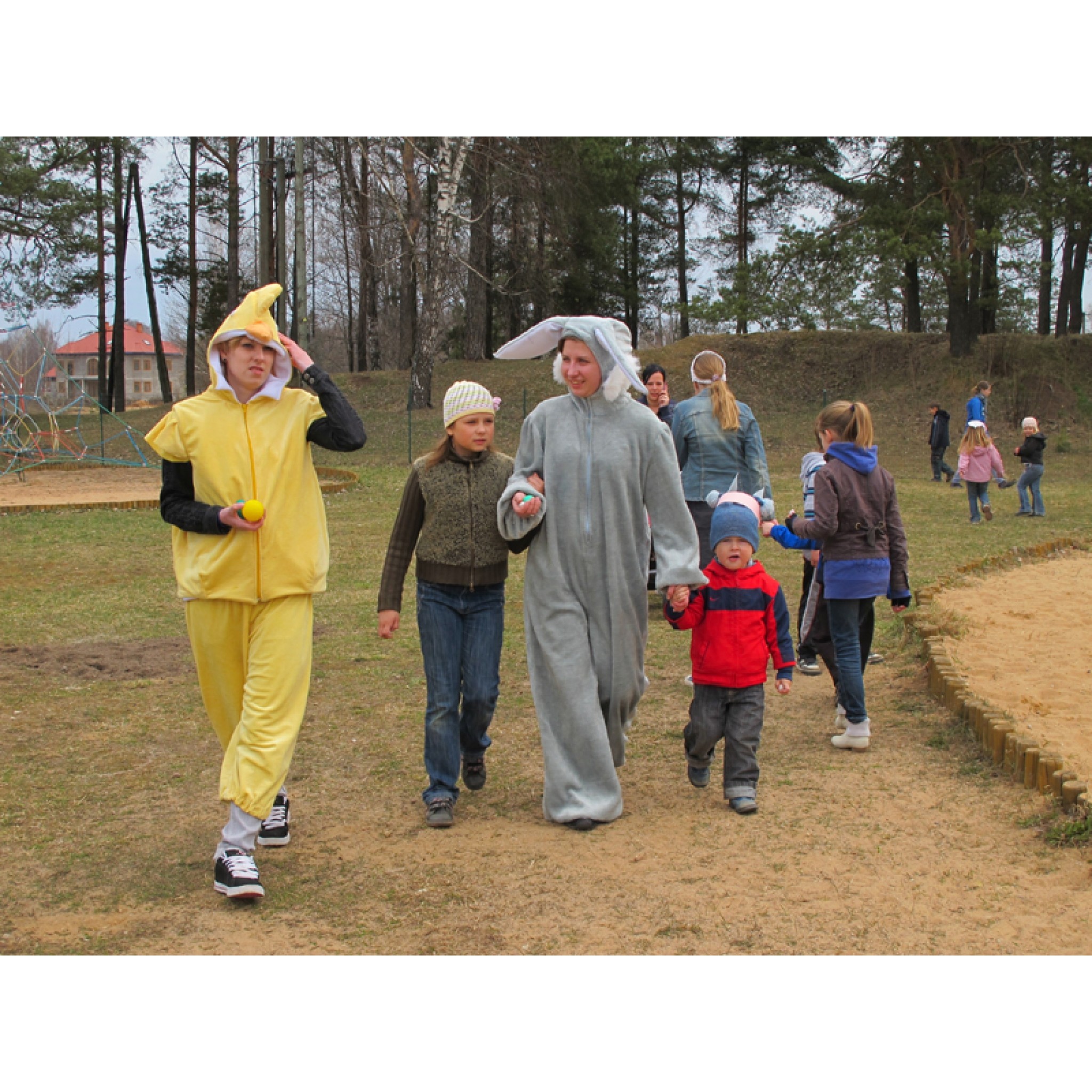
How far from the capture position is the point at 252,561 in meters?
4.44

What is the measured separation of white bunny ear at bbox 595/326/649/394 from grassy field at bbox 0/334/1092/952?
6.18 ft

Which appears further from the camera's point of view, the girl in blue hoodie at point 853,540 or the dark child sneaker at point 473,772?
the girl in blue hoodie at point 853,540

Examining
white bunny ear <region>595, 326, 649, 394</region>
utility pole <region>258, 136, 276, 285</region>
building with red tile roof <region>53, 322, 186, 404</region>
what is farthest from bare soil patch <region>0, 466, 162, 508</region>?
building with red tile roof <region>53, 322, 186, 404</region>

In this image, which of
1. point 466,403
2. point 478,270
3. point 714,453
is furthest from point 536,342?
point 478,270

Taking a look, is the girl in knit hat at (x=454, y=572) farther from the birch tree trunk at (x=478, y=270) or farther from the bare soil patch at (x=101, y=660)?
the birch tree trunk at (x=478, y=270)

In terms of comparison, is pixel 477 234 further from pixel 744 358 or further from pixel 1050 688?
pixel 1050 688

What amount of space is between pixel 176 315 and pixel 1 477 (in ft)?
104

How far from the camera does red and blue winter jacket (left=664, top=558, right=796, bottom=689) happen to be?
207 inches

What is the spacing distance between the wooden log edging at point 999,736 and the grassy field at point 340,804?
13cm

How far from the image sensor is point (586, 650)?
504 centimetres

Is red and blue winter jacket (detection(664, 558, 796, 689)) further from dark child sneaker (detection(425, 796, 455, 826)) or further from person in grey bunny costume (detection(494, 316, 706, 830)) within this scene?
dark child sneaker (detection(425, 796, 455, 826))

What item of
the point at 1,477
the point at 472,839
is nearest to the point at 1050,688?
the point at 472,839

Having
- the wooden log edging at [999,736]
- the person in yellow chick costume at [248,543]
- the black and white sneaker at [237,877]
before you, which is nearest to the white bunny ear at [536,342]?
the person in yellow chick costume at [248,543]

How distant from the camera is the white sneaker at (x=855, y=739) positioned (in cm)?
612
